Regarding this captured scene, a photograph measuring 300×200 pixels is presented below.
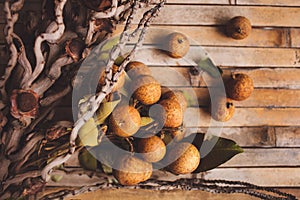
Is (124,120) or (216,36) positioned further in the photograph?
(216,36)

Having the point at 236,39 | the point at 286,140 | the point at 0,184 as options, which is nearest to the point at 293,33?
the point at 236,39

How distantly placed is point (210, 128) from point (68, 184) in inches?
15.6

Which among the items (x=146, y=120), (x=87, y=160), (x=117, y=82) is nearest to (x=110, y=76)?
(x=117, y=82)

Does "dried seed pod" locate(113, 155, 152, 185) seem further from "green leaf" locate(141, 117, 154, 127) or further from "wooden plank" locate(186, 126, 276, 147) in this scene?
"wooden plank" locate(186, 126, 276, 147)

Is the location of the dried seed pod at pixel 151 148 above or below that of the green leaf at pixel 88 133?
below

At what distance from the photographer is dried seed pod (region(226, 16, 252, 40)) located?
1.30m

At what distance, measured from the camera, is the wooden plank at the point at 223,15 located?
1.32 metres

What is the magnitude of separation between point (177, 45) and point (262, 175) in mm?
419

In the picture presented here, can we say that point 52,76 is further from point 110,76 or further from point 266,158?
point 266,158

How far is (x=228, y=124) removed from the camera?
A: 1332mm

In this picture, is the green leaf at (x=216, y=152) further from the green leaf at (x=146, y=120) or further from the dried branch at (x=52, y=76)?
the dried branch at (x=52, y=76)

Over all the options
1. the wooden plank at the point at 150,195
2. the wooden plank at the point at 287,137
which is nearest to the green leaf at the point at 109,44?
the wooden plank at the point at 150,195

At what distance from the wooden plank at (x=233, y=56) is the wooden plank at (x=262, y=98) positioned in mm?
72

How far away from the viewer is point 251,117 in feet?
4.42
